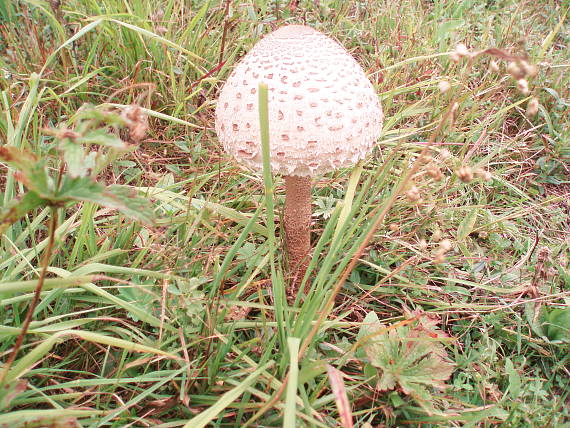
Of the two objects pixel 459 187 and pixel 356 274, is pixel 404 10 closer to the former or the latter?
pixel 459 187

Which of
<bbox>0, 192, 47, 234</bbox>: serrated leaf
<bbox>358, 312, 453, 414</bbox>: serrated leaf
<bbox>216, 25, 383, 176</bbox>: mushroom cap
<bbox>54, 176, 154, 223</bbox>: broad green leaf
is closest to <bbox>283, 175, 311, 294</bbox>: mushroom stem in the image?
<bbox>216, 25, 383, 176</bbox>: mushroom cap

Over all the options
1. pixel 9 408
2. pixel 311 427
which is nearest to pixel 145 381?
pixel 9 408

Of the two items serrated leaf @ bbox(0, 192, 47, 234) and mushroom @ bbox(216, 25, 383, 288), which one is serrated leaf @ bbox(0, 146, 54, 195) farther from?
mushroom @ bbox(216, 25, 383, 288)

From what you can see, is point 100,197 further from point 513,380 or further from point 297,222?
point 513,380

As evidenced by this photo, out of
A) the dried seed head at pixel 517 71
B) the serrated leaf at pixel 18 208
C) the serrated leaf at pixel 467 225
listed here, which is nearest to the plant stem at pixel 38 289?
the serrated leaf at pixel 18 208

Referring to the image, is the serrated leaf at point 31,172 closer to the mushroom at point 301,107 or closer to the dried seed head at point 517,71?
the mushroom at point 301,107
